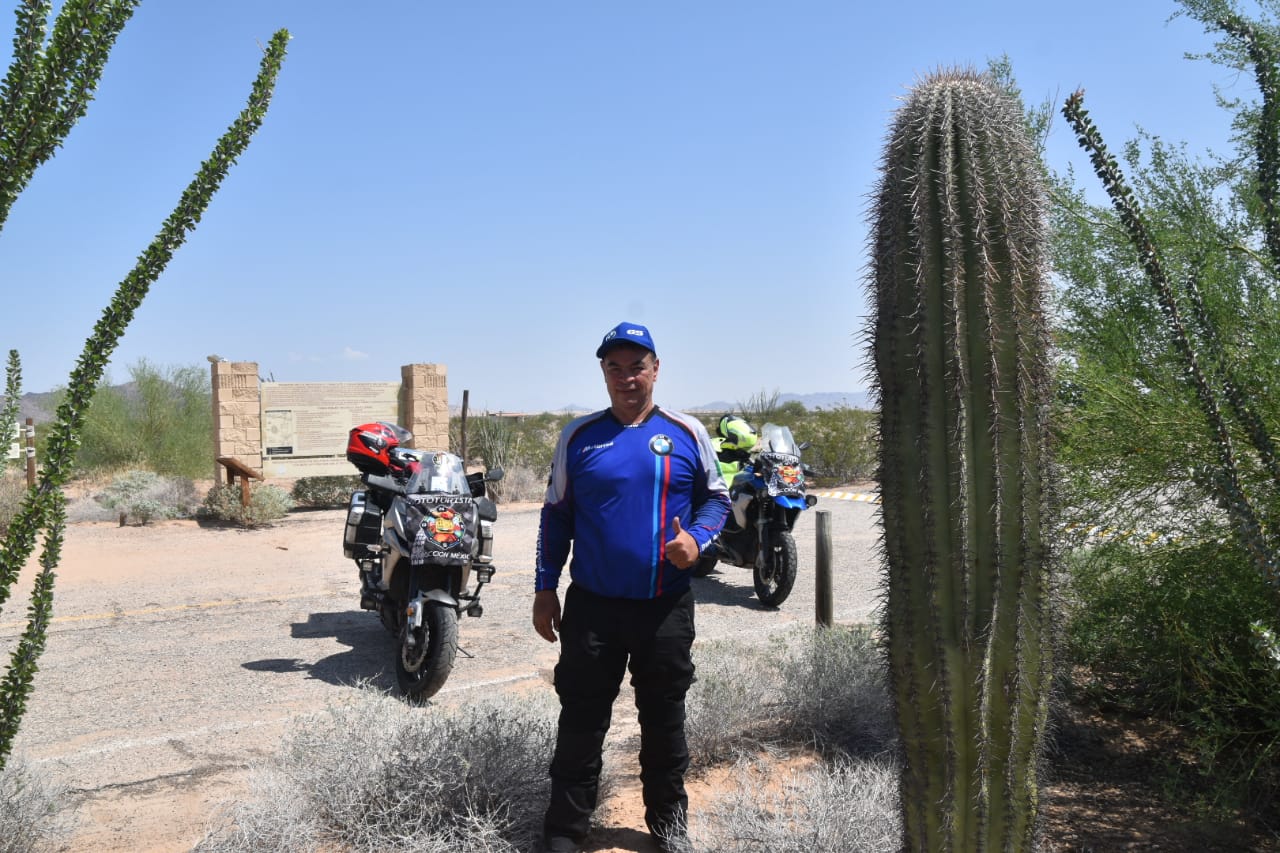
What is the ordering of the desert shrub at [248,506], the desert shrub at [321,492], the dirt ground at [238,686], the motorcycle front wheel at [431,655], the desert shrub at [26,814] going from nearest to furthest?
the desert shrub at [26,814], the dirt ground at [238,686], the motorcycle front wheel at [431,655], the desert shrub at [248,506], the desert shrub at [321,492]

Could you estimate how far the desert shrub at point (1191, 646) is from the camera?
11.5 ft

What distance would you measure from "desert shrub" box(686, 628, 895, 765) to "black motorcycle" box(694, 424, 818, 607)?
8.98 ft

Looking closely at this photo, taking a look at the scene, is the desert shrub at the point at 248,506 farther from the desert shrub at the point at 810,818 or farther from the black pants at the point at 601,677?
the desert shrub at the point at 810,818

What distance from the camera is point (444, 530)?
548 centimetres

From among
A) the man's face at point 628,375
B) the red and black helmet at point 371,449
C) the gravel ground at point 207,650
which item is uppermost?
the man's face at point 628,375

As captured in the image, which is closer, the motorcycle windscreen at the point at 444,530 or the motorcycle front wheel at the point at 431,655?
the motorcycle front wheel at the point at 431,655

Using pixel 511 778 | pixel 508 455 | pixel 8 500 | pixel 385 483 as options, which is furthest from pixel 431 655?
pixel 508 455

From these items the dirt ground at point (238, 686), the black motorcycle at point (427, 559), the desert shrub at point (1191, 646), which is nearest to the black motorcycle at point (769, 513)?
the dirt ground at point (238, 686)

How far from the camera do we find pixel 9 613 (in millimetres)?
7551

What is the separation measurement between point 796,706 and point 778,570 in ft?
11.1

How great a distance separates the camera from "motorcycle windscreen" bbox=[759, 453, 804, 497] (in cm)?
790

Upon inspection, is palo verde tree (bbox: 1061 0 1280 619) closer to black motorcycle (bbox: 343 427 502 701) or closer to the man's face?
the man's face

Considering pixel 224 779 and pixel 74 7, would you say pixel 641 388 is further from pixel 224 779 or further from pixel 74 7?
pixel 224 779

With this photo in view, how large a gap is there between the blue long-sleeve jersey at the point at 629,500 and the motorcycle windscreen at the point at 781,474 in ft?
14.2
